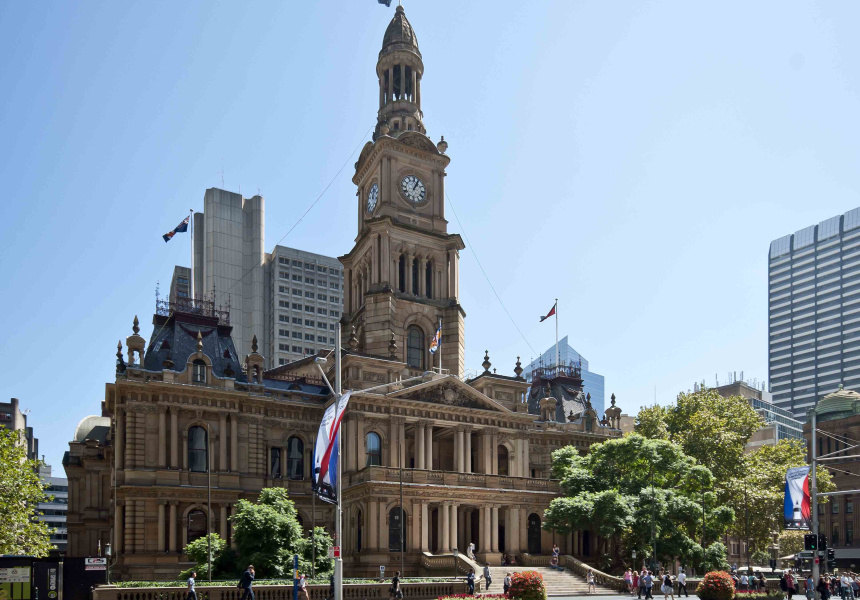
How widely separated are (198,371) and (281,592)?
2340 cm

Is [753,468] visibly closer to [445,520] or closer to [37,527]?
[445,520]

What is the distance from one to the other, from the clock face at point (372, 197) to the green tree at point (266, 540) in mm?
36416

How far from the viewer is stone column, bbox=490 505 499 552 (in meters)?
62.0

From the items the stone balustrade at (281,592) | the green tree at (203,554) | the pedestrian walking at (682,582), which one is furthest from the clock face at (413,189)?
the pedestrian walking at (682,582)

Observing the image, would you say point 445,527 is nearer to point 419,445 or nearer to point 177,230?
point 419,445

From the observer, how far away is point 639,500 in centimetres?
5803

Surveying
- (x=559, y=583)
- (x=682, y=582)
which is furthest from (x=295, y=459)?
(x=682, y=582)

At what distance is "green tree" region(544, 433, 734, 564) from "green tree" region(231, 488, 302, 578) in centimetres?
2111

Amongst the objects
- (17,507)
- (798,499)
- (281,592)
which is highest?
(798,499)

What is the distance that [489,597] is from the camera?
1289 inches

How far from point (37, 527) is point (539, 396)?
155 ft

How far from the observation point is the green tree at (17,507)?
41938 mm

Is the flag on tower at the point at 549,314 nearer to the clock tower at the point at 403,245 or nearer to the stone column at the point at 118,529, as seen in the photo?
the clock tower at the point at 403,245

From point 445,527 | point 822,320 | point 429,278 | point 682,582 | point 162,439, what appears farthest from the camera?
point 822,320
